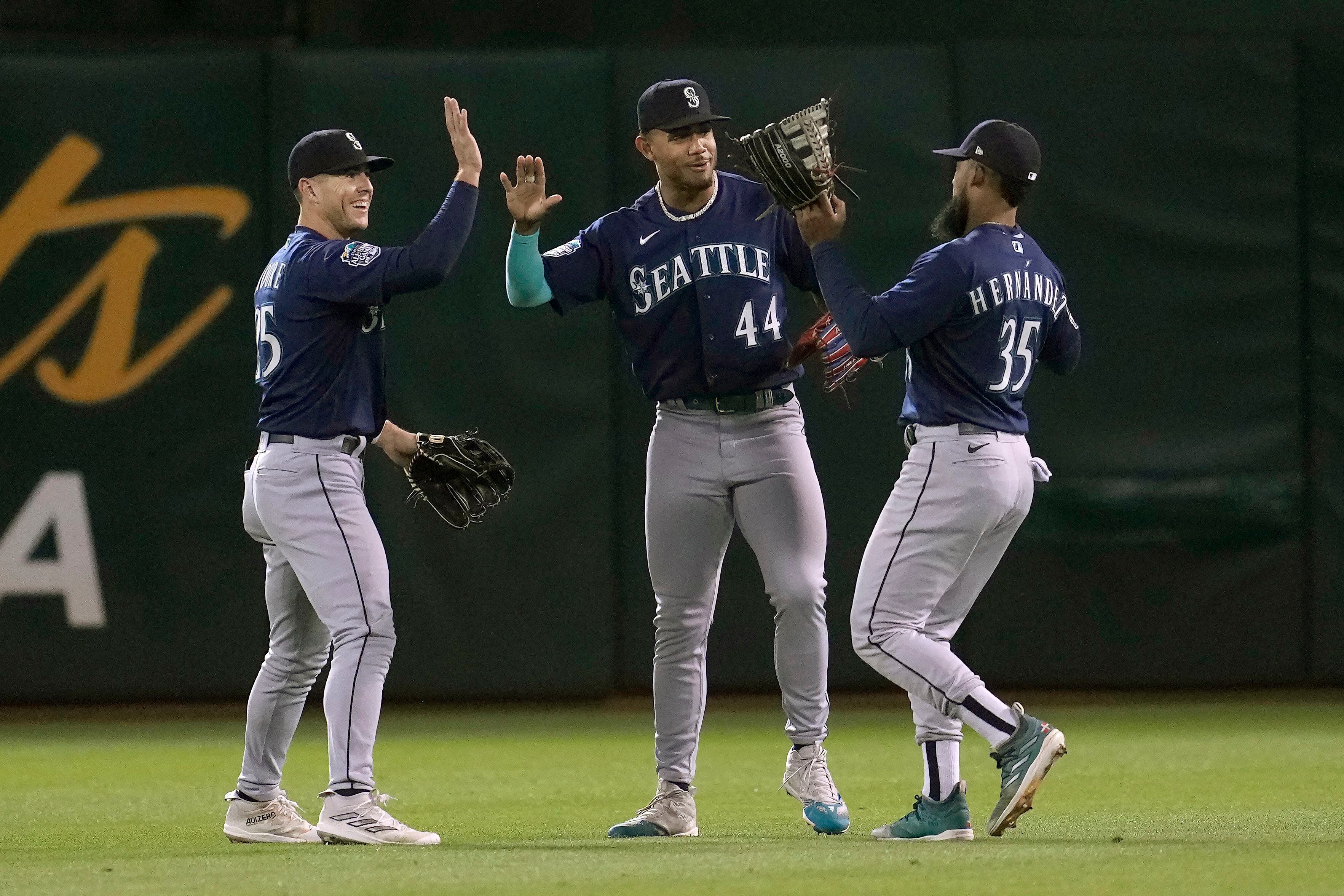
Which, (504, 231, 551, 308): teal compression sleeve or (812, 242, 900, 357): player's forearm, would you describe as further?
(504, 231, 551, 308): teal compression sleeve

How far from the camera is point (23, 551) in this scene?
886cm

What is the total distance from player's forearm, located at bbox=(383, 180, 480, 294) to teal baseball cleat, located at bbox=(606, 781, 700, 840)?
1.57 m

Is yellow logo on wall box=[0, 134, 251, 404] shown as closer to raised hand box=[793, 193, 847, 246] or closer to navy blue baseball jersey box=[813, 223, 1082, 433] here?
raised hand box=[793, 193, 847, 246]

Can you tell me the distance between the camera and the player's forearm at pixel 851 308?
5.03m

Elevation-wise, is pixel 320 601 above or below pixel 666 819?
above

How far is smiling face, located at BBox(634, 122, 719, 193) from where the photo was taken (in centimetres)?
556

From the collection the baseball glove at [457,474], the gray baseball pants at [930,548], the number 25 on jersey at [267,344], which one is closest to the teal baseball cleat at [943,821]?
the gray baseball pants at [930,548]

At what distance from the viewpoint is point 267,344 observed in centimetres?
539

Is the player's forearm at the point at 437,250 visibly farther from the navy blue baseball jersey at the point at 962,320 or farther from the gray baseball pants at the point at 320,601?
the navy blue baseball jersey at the point at 962,320

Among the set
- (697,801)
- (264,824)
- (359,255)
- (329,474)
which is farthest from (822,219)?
(264,824)

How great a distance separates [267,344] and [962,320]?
1.92 m

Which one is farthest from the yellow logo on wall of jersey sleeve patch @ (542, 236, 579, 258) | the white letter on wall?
jersey sleeve patch @ (542, 236, 579, 258)

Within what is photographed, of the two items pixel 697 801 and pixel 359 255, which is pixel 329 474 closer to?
pixel 359 255

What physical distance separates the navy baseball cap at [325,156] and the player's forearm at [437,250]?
393 millimetres
